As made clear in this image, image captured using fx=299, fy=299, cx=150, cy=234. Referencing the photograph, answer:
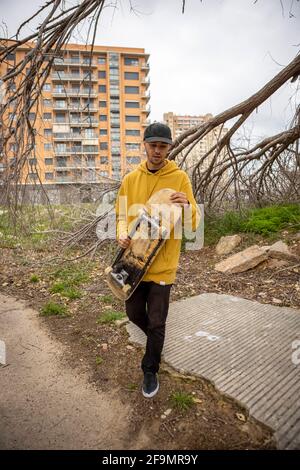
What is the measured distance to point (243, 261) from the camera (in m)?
5.33

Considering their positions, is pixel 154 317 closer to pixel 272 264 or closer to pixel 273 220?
pixel 272 264

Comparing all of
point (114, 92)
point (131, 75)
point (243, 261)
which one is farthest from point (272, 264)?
point (131, 75)

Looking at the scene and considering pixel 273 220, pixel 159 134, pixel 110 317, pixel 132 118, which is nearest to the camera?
pixel 159 134

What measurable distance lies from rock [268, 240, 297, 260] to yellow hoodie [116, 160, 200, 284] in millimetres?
3508

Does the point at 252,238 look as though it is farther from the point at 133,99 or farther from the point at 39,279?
the point at 133,99

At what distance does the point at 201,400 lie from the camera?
7.81 feet

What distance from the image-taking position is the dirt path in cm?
209

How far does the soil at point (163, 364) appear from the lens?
2.09 m

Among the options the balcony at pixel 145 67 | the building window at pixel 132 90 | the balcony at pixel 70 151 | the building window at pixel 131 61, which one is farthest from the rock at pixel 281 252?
the building window at pixel 131 61

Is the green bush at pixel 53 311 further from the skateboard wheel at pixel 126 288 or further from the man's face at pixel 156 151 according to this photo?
the man's face at pixel 156 151

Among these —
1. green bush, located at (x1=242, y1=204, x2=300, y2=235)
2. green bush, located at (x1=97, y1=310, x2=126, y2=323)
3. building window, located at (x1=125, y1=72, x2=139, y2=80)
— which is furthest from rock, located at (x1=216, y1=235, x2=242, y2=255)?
building window, located at (x1=125, y1=72, x2=139, y2=80)

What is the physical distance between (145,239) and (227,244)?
4.29 m
